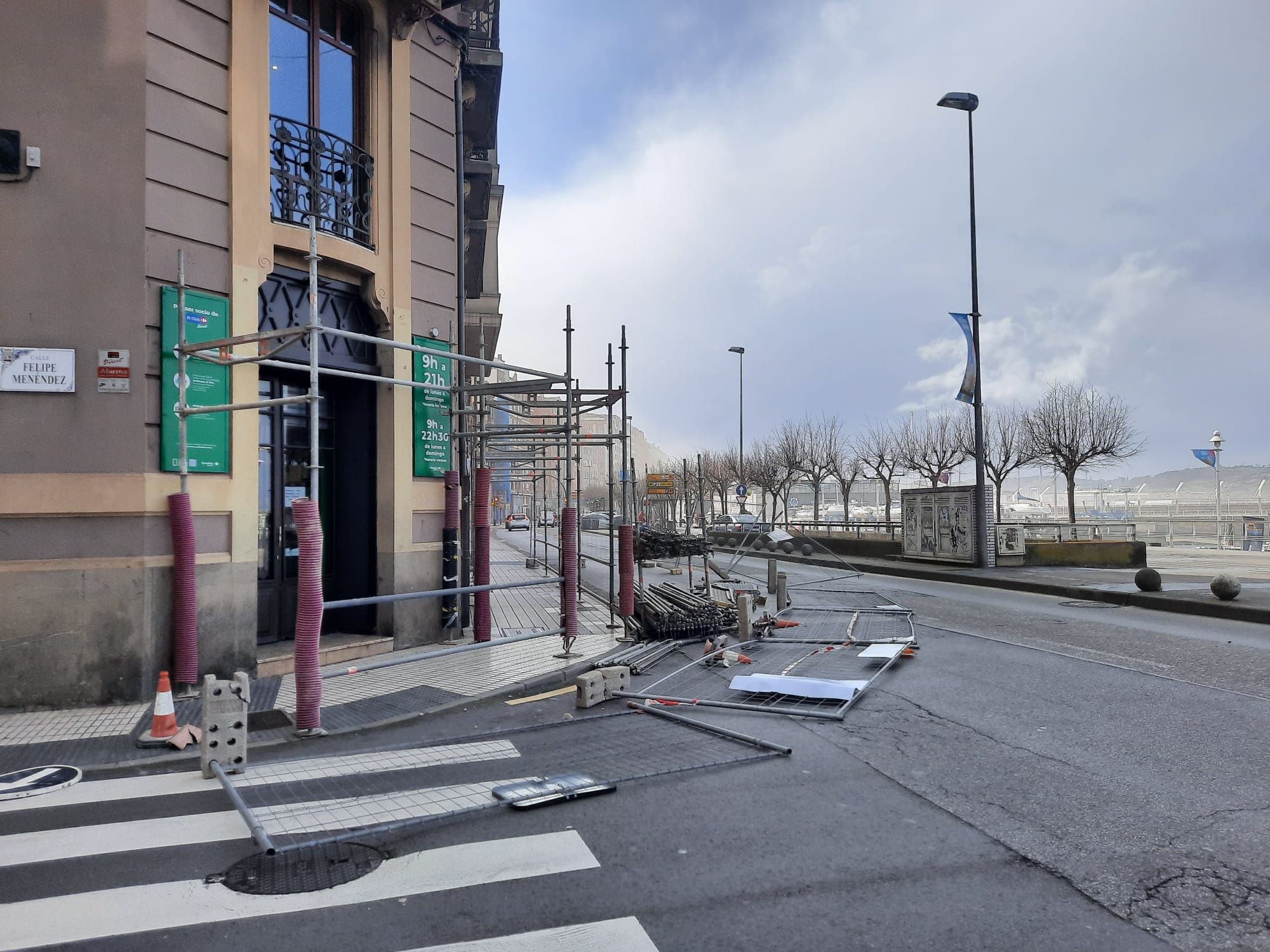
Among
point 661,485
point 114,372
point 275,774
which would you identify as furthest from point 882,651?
point 661,485

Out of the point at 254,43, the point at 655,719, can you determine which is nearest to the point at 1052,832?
the point at 655,719

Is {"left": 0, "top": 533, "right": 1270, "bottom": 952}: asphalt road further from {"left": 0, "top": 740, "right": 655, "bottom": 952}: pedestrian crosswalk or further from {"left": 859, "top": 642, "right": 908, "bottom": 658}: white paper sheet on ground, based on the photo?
{"left": 859, "top": 642, "right": 908, "bottom": 658}: white paper sheet on ground

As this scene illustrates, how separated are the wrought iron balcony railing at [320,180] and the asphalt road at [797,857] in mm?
5897

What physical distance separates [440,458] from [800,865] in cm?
783

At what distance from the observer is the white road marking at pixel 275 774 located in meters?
5.12

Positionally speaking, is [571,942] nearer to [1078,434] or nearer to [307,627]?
[307,627]

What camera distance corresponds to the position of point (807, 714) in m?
7.07

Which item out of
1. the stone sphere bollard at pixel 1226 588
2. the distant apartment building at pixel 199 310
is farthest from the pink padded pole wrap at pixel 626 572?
the stone sphere bollard at pixel 1226 588

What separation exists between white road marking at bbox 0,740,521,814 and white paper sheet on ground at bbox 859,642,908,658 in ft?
15.5

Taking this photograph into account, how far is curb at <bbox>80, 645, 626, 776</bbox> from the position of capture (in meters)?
5.83

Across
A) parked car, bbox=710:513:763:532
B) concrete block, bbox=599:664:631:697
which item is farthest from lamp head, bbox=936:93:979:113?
concrete block, bbox=599:664:631:697

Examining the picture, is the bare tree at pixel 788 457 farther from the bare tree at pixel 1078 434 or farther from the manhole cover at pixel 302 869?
the manhole cover at pixel 302 869

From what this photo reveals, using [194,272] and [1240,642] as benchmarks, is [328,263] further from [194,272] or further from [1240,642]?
[1240,642]

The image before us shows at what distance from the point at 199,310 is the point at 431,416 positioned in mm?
3226
